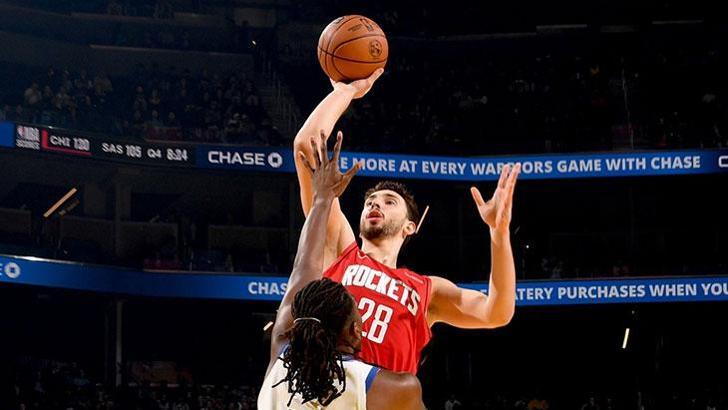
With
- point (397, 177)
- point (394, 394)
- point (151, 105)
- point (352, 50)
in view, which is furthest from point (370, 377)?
point (151, 105)

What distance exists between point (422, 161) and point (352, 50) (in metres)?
13.2

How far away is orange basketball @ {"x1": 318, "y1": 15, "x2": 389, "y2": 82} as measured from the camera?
5395mm

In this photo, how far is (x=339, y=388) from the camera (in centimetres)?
308

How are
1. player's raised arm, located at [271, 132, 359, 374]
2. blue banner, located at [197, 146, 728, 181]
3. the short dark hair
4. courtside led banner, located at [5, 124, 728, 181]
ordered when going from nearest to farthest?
player's raised arm, located at [271, 132, 359, 374] → the short dark hair → courtside led banner, located at [5, 124, 728, 181] → blue banner, located at [197, 146, 728, 181]

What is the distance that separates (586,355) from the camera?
70.8ft

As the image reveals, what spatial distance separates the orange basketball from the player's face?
0.74 metres

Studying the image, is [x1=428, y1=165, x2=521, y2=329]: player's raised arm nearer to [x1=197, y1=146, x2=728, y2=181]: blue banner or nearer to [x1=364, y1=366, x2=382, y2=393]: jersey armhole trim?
[x1=364, y1=366, x2=382, y2=393]: jersey armhole trim

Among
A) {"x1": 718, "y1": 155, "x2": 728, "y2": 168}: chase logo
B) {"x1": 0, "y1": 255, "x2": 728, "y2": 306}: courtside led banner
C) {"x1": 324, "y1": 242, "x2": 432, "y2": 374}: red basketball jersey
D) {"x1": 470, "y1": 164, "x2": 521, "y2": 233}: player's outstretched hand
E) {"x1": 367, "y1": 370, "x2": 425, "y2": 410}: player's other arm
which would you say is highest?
{"x1": 718, "y1": 155, "x2": 728, "y2": 168}: chase logo

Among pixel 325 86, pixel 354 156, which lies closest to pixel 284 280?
pixel 354 156

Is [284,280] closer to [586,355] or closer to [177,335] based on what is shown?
[177,335]

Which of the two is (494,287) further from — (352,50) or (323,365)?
(323,365)

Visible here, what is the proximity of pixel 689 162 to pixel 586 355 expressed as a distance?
4.93 m

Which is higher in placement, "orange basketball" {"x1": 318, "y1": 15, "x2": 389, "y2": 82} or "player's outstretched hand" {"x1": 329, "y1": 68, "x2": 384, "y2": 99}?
"orange basketball" {"x1": 318, "y1": 15, "x2": 389, "y2": 82}

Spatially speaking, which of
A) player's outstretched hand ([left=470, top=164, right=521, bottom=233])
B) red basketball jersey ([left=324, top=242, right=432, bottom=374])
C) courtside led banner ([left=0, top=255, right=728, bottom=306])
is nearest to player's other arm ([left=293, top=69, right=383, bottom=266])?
red basketball jersey ([left=324, top=242, right=432, bottom=374])
